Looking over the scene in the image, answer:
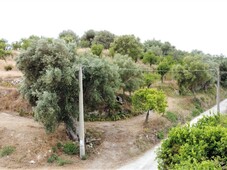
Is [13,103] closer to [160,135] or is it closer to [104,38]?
[160,135]

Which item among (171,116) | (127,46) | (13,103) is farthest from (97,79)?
(127,46)

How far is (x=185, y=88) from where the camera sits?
37.0 metres

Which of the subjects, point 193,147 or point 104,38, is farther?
point 104,38

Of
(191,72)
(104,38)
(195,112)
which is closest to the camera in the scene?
(195,112)

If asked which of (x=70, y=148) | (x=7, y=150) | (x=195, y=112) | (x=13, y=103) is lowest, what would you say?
(x=195, y=112)

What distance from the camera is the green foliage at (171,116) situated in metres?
27.1

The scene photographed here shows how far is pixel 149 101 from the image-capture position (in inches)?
859

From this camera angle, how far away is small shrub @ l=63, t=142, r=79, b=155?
1791cm

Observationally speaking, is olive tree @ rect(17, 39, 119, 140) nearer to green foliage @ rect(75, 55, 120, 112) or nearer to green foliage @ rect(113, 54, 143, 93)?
green foliage @ rect(75, 55, 120, 112)

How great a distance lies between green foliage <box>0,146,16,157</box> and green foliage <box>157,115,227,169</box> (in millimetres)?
10355

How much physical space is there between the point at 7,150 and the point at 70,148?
13.3ft

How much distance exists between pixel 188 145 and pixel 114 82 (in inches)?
418

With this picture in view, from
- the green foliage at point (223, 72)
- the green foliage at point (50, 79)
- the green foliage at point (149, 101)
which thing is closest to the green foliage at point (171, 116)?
the green foliage at point (149, 101)

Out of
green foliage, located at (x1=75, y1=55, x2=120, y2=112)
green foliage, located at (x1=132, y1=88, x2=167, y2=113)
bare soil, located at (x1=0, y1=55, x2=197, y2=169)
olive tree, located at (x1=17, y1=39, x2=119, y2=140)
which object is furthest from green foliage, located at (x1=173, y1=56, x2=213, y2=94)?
olive tree, located at (x1=17, y1=39, x2=119, y2=140)
